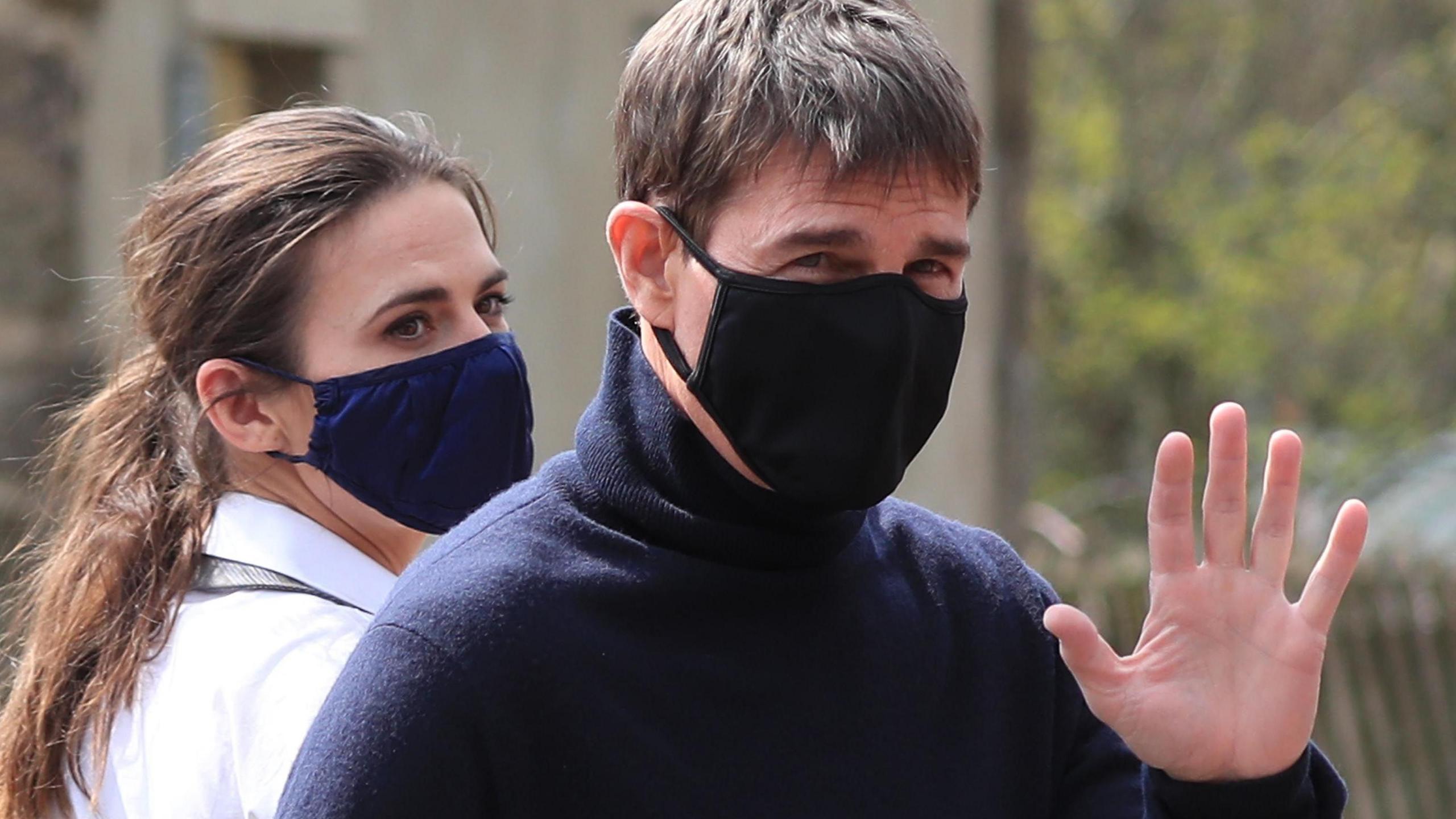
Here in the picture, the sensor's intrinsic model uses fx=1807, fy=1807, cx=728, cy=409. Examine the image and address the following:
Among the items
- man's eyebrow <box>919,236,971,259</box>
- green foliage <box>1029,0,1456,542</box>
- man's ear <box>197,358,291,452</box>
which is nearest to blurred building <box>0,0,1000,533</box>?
man's ear <box>197,358,291,452</box>

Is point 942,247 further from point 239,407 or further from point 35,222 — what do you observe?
point 35,222

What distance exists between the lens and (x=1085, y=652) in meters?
1.70

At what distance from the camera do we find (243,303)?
249 cm

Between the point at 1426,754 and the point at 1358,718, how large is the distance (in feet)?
0.97

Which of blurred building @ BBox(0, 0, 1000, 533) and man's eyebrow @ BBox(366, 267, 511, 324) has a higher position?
man's eyebrow @ BBox(366, 267, 511, 324)

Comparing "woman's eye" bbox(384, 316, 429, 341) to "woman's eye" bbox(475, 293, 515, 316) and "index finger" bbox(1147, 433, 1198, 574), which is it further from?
"index finger" bbox(1147, 433, 1198, 574)

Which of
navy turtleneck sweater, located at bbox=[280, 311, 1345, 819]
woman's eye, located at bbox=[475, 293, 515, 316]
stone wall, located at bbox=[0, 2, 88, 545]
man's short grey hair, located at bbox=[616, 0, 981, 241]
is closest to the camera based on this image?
navy turtleneck sweater, located at bbox=[280, 311, 1345, 819]

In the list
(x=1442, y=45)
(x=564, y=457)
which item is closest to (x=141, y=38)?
(x=564, y=457)

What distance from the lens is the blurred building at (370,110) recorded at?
15.8ft

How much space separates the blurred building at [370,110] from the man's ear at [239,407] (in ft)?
4.71

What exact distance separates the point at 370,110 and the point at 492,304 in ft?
10.7

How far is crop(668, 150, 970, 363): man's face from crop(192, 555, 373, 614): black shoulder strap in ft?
2.37

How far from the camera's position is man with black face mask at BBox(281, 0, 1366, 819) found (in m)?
1.66

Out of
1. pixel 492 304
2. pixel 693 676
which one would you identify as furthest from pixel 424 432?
pixel 693 676
